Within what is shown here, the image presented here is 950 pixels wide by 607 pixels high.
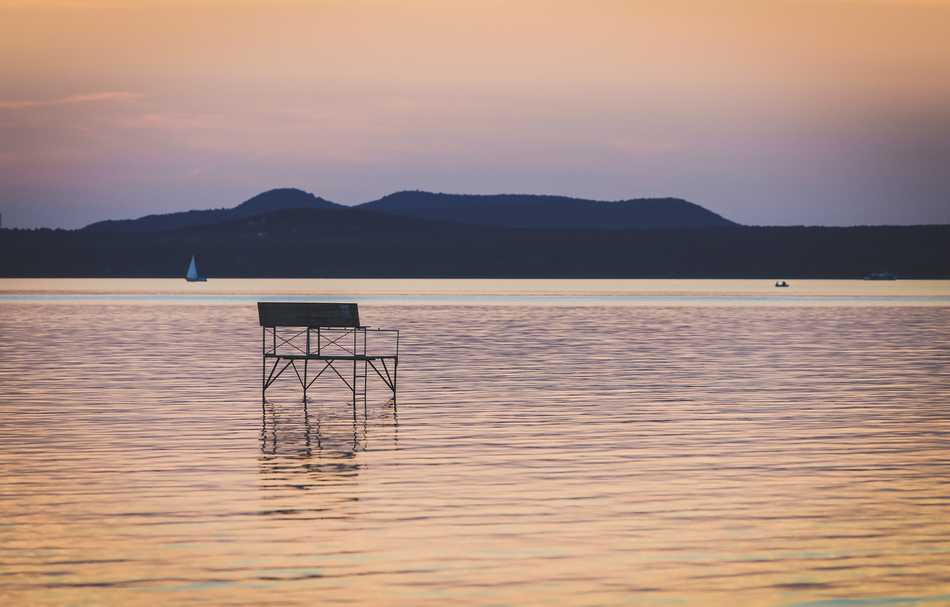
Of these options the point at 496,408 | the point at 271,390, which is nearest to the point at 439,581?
the point at 496,408

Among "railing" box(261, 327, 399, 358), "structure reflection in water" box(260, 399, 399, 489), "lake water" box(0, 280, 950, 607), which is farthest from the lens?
"railing" box(261, 327, 399, 358)

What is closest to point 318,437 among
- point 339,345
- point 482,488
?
point 482,488

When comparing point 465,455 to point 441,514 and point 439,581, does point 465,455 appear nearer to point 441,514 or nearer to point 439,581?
point 441,514

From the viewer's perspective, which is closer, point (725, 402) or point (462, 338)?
point (725, 402)

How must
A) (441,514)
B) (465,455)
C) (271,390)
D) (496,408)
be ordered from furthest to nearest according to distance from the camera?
(271,390) → (496,408) → (465,455) → (441,514)

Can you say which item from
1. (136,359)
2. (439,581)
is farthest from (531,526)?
(136,359)

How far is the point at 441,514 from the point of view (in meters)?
16.6

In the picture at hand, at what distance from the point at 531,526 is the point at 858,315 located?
81.4 metres

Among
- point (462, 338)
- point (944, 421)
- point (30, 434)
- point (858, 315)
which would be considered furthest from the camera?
point (858, 315)

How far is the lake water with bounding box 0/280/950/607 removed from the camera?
1330 centimetres

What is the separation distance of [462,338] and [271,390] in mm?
25737

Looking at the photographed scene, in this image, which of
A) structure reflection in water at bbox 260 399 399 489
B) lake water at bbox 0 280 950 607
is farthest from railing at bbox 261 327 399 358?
structure reflection in water at bbox 260 399 399 489

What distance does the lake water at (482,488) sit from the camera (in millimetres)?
13305

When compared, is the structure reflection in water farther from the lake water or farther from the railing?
the railing
